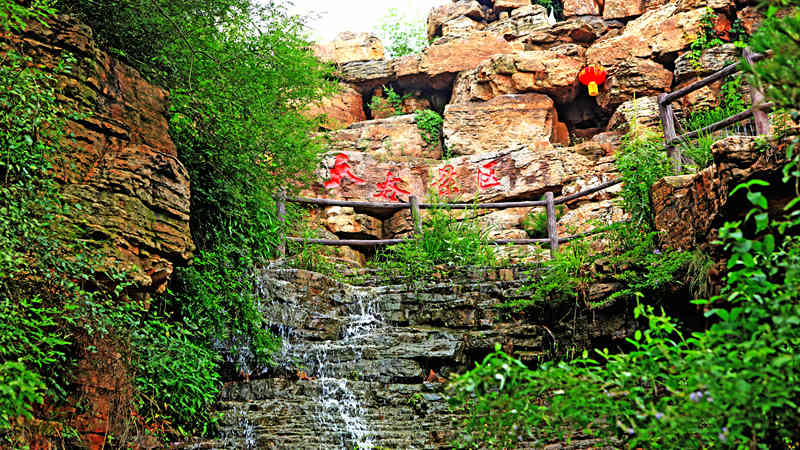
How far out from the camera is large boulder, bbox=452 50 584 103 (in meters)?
13.2

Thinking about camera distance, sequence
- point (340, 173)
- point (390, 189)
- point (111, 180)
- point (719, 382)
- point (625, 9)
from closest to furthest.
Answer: point (719, 382) < point (111, 180) < point (340, 173) < point (390, 189) < point (625, 9)

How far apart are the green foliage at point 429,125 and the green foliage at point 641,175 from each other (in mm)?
7211

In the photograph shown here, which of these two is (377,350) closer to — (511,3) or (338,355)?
(338,355)

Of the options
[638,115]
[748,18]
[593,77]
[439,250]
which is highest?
[748,18]

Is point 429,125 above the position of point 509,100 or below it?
below

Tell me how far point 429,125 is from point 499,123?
165 cm

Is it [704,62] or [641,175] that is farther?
[704,62]

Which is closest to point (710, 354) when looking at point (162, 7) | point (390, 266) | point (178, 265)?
point (178, 265)

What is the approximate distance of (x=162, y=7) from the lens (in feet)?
19.0

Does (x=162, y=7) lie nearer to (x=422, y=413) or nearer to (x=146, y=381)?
(x=146, y=381)

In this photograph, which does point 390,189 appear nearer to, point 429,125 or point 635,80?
point 429,125

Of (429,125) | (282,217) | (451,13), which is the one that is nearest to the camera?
(282,217)

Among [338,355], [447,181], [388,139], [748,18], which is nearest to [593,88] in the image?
[748,18]

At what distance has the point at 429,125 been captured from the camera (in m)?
13.7
